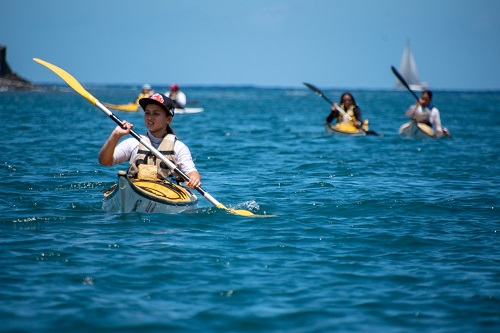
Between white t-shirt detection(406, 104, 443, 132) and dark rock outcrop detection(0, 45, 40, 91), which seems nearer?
white t-shirt detection(406, 104, 443, 132)

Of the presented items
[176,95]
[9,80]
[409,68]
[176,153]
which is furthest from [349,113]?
[409,68]

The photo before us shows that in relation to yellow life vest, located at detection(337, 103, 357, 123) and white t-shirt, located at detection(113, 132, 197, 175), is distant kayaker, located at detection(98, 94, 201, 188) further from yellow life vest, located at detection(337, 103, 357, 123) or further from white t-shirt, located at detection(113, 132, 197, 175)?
yellow life vest, located at detection(337, 103, 357, 123)

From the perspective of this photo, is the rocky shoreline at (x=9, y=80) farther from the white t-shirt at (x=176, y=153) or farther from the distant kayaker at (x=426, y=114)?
the white t-shirt at (x=176, y=153)

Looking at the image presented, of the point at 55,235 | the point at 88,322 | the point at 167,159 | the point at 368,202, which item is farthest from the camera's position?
the point at 368,202

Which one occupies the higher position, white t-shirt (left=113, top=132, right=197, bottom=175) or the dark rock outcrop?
the dark rock outcrop

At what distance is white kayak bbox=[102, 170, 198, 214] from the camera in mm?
8359

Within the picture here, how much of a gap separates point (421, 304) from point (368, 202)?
4.72 m

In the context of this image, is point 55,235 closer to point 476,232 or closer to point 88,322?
point 88,322

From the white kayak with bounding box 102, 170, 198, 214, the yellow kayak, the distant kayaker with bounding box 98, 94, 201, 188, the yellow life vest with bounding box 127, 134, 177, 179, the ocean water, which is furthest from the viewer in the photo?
the yellow kayak

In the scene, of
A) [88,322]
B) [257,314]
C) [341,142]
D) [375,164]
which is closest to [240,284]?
[257,314]

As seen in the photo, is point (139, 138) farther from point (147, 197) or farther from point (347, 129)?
point (347, 129)

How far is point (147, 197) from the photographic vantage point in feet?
27.7

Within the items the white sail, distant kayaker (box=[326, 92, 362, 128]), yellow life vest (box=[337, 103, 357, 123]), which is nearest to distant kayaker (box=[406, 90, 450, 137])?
distant kayaker (box=[326, 92, 362, 128])

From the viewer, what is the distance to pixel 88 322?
207 inches
